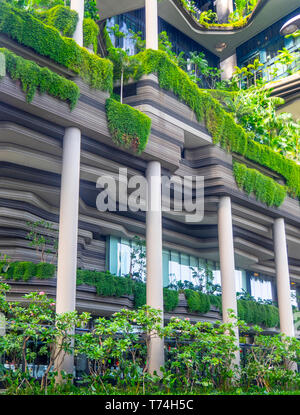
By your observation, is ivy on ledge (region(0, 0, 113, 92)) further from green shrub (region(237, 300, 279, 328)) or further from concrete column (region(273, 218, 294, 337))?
green shrub (region(237, 300, 279, 328))

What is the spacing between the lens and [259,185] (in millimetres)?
22031

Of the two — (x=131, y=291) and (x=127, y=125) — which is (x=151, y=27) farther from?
(x=131, y=291)

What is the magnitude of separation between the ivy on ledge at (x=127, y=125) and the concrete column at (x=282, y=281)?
9.69m

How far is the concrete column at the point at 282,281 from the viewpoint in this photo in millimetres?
22641

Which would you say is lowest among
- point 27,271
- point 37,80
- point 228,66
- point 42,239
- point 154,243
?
point 27,271

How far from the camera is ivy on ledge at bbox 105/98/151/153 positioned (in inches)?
625

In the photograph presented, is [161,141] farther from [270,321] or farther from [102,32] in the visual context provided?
[270,321]

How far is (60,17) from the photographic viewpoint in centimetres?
1541

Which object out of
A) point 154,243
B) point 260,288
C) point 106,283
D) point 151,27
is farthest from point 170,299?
point 260,288

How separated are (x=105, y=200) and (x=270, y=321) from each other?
41.7 ft

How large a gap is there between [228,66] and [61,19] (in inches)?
943

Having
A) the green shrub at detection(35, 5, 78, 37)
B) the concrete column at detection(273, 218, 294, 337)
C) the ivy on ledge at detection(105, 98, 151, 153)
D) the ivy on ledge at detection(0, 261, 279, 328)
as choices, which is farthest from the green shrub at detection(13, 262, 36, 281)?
the concrete column at detection(273, 218, 294, 337)

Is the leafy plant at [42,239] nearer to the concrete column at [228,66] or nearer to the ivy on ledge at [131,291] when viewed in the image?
the ivy on ledge at [131,291]

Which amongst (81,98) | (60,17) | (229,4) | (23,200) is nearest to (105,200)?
(23,200)
